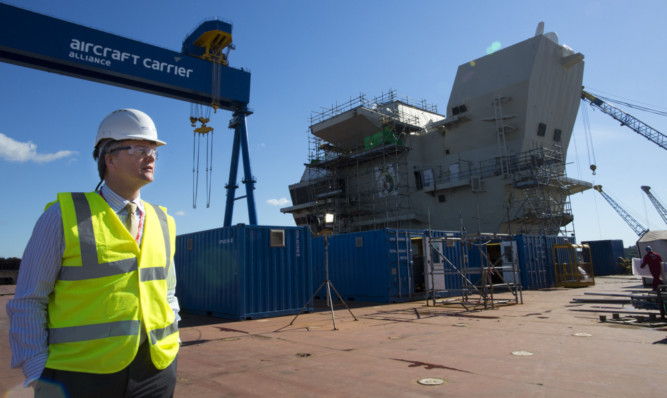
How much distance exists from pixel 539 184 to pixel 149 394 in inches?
1047

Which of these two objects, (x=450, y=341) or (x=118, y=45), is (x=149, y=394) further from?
(x=118, y=45)

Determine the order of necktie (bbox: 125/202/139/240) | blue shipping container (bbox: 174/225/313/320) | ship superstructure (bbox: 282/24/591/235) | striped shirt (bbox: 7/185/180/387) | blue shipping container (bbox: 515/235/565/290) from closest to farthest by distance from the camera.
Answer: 1. striped shirt (bbox: 7/185/180/387)
2. necktie (bbox: 125/202/139/240)
3. blue shipping container (bbox: 174/225/313/320)
4. blue shipping container (bbox: 515/235/565/290)
5. ship superstructure (bbox: 282/24/591/235)

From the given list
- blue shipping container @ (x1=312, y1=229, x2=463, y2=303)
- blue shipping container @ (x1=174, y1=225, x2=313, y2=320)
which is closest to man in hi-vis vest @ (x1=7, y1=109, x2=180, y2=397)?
blue shipping container @ (x1=174, y1=225, x2=313, y2=320)

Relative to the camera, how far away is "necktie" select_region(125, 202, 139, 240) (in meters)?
2.25

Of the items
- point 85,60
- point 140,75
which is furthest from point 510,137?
point 85,60

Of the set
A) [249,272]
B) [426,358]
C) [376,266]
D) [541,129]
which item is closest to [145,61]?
[249,272]

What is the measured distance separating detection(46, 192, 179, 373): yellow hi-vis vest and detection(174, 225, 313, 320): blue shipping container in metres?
9.54

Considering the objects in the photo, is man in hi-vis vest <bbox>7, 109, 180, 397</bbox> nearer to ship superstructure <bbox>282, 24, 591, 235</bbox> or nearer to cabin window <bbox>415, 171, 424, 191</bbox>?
ship superstructure <bbox>282, 24, 591, 235</bbox>

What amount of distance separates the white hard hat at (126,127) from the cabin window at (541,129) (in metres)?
29.0

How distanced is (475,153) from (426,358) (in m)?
24.5

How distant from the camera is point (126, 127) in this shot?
2281mm

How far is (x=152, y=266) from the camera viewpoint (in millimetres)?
2230

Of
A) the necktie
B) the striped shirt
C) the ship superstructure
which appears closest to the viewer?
the striped shirt

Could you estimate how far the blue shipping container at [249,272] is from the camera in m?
11.7
